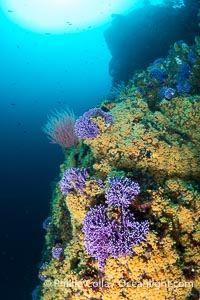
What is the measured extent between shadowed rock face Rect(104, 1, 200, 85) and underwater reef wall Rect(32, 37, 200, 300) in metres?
7.34

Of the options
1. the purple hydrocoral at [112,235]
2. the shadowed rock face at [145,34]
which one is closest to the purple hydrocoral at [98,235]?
the purple hydrocoral at [112,235]

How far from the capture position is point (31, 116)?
32.4m

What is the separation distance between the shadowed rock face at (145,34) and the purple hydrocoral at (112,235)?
400 inches

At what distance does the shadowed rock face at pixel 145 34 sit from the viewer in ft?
38.0

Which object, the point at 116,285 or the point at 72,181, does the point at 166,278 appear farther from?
the point at 72,181

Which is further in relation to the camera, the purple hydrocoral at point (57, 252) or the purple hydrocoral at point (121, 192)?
the purple hydrocoral at point (57, 252)

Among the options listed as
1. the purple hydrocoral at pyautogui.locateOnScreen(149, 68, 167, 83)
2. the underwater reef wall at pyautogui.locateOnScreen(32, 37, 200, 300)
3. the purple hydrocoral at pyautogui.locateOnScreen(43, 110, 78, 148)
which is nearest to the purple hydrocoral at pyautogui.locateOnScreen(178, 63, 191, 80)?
the underwater reef wall at pyautogui.locateOnScreen(32, 37, 200, 300)

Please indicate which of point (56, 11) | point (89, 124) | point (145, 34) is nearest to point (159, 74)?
point (89, 124)

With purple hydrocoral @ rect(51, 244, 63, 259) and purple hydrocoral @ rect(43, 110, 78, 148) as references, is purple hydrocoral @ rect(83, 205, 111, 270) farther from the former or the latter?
purple hydrocoral @ rect(43, 110, 78, 148)

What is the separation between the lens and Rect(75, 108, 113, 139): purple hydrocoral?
4.67 meters

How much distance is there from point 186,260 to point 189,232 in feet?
1.11

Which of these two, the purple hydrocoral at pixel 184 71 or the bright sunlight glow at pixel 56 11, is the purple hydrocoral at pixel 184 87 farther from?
the bright sunlight glow at pixel 56 11

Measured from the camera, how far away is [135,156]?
13.3 ft

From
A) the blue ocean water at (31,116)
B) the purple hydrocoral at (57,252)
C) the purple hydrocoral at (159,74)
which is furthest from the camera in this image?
the blue ocean water at (31,116)
